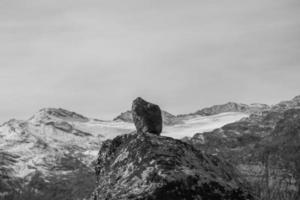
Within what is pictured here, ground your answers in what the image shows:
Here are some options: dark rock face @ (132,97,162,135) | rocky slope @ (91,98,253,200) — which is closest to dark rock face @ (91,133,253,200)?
rocky slope @ (91,98,253,200)

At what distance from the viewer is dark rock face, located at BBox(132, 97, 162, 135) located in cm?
2462

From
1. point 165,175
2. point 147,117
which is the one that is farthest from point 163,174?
point 147,117

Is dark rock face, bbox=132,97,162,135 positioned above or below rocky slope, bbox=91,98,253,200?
above

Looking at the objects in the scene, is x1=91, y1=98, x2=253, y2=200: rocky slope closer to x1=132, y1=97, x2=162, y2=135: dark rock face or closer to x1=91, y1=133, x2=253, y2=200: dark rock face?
x1=91, y1=133, x2=253, y2=200: dark rock face

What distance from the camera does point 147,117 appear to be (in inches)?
976

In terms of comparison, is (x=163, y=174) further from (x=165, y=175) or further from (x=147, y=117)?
(x=147, y=117)

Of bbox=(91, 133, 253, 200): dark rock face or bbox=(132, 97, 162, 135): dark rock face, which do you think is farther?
bbox=(132, 97, 162, 135): dark rock face

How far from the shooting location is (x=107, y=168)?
23.0 meters

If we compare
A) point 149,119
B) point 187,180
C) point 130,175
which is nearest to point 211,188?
point 187,180

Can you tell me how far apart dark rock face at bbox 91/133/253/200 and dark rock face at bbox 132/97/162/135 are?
6.86ft

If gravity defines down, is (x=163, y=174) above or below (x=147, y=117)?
below

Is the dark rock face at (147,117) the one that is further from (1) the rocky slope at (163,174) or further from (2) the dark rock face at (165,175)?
(2) the dark rock face at (165,175)

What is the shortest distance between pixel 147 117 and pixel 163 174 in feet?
18.9

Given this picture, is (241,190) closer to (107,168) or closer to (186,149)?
(186,149)
